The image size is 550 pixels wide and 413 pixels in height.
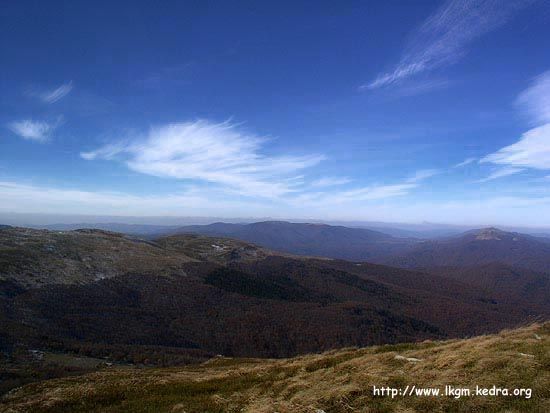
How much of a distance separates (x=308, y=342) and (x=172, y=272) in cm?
8734

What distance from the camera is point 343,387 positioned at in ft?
52.6

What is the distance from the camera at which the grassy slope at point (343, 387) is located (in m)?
13.3

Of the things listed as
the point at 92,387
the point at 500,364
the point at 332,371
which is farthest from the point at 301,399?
the point at 92,387

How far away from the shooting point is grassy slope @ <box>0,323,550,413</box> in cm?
1330

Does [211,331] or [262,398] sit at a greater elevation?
[262,398]

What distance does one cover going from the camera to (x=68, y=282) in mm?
142000

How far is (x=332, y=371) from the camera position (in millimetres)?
20703

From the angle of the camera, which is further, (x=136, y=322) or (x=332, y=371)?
(x=136, y=322)

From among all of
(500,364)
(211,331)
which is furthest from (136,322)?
(500,364)

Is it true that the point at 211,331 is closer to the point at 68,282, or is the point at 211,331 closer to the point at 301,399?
the point at 68,282

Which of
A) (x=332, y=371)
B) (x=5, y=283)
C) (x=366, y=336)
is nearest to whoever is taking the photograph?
(x=332, y=371)

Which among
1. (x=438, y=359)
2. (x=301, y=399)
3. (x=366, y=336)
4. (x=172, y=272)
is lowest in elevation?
(x=366, y=336)

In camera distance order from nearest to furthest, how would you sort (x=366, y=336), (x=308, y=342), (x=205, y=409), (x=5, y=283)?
(x=205, y=409) → (x=5, y=283) → (x=308, y=342) → (x=366, y=336)

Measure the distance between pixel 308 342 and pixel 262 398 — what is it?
470 ft
